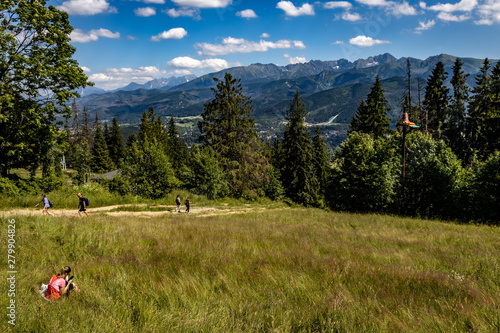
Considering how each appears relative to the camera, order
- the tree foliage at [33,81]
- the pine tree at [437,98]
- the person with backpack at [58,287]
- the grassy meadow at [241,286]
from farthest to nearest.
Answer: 1. the pine tree at [437,98]
2. the tree foliage at [33,81]
3. the person with backpack at [58,287]
4. the grassy meadow at [241,286]

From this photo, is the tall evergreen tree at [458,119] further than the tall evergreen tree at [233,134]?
Yes

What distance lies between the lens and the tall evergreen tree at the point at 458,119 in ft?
113

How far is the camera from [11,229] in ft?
27.6

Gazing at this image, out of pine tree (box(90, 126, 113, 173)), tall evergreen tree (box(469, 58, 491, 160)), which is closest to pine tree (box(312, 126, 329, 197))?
tall evergreen tree (box(469, 58, 491, 160))

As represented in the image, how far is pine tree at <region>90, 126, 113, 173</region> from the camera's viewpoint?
77.4 meters

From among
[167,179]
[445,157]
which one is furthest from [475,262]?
[167,179]

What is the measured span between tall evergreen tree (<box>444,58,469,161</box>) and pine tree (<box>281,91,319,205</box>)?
1898 cm

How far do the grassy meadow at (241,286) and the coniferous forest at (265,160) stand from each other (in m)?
12.1

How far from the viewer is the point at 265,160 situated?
1390 inches

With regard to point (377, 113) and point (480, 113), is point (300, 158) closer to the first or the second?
point (377, 113)

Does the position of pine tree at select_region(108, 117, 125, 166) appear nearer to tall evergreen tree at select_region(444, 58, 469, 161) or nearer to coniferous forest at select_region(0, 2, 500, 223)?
coniferous forest at select_region(0, 2, 500, 223)

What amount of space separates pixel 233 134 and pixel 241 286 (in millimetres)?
28261

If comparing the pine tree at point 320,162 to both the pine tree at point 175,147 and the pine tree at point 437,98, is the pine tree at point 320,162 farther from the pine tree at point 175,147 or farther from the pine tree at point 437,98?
the pine tree at point 175,147

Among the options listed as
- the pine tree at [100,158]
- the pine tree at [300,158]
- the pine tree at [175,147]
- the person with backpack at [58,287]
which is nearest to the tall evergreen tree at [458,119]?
the pine tree at [300,158]
